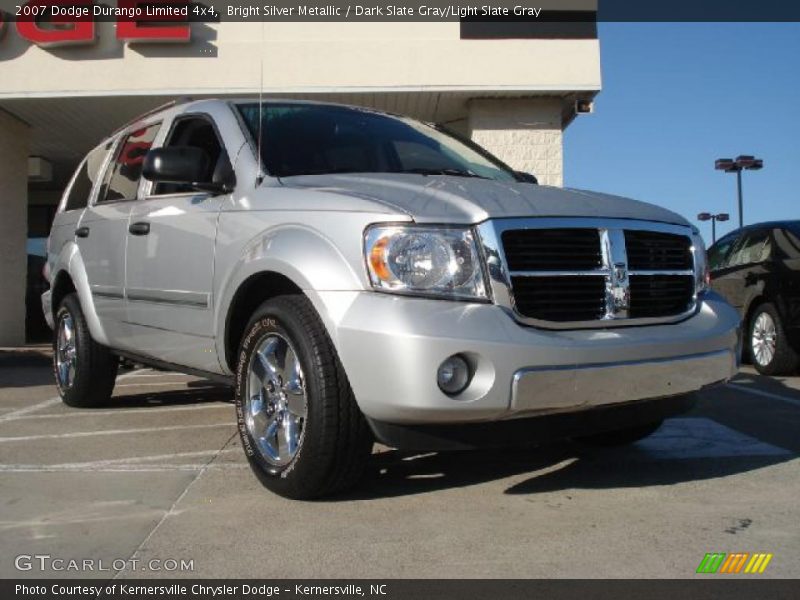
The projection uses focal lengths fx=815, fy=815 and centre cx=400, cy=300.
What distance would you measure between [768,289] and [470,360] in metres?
6.21

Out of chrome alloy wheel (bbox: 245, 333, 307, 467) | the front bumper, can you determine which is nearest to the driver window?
chrome alloy wheel (bbox: 245, 333, 307, 467)

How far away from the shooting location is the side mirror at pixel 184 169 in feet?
12.7

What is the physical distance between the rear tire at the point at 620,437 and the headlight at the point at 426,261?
1.67 meters

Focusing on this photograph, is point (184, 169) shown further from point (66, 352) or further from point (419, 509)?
point (66, 352)

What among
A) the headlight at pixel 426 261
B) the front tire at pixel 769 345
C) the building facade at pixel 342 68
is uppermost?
the building facade at pixel 342 68

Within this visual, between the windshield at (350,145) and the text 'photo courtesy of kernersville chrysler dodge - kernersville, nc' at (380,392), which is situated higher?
the windshield at (350,145)

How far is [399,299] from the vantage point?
9.85 feet

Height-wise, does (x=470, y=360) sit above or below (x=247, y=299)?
below

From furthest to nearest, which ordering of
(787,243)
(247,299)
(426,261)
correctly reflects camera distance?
(787,243), (247,299), (426,261)

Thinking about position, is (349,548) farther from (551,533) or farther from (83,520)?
(83,520)

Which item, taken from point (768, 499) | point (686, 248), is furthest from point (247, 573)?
point (686, 248)

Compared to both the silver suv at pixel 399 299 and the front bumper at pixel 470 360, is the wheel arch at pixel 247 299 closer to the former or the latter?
the silver suv at pixel 399 299

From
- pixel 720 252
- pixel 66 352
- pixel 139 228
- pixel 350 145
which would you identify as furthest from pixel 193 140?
pixel 720 252
